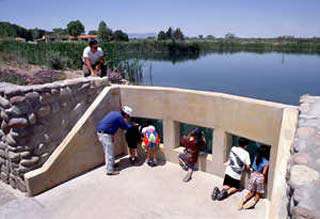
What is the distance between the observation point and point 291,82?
24.5m

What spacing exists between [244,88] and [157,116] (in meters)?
17.2

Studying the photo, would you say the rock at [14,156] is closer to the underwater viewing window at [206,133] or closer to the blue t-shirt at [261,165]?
the underwater viewing window at [206,133]

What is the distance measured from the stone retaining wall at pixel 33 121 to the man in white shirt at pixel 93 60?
1057 mm

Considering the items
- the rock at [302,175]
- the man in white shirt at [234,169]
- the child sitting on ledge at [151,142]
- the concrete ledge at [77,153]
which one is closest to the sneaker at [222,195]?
the man in white shirt at [234,169]

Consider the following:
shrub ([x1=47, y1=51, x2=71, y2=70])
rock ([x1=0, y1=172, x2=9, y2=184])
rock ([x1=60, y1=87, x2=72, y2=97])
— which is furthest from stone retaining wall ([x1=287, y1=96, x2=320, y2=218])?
shrub ([x1=47, y1=51, x2=71, y2=70])

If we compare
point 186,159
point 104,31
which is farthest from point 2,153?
point 104,31

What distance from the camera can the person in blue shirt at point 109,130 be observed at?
18.1 feet

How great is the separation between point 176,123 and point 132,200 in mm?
1701

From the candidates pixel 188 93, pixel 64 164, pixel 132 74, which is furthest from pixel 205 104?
pixel 132 74

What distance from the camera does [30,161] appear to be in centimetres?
512

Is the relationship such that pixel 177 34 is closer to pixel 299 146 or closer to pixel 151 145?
pixel 151 145

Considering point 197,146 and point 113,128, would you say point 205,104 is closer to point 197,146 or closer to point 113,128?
point 197,146

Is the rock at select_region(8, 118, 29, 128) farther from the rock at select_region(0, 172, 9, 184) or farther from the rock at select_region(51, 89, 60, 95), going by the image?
the rock at select_region(0, 172, 9, 184)

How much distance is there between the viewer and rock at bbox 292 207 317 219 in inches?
66.6
